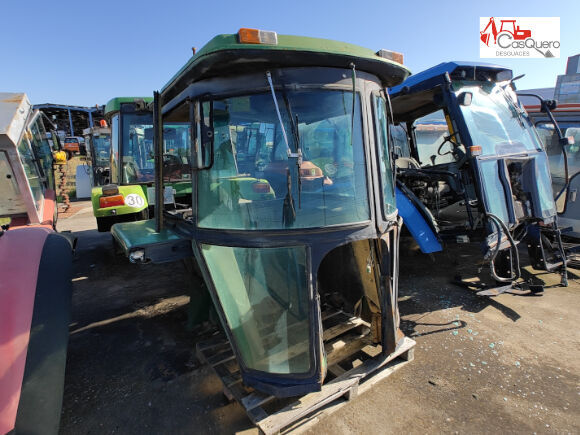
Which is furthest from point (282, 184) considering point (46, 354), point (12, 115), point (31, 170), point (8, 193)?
point (31, 170)

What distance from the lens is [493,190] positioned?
369cm

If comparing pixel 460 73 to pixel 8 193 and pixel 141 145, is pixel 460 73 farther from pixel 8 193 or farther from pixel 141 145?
pixel 8 193

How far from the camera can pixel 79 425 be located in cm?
220

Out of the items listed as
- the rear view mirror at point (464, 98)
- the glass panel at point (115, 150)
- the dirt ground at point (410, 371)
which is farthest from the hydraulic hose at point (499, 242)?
the glass panel at point (115, 150)

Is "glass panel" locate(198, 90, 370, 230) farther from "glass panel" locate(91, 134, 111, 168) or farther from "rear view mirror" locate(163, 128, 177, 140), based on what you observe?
"glass panel" locate(91, 134, 111, 168)

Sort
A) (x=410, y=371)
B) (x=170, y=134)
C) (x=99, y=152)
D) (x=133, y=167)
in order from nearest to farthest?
(x=410, y=371), (x=170, y=134), (x=133, y=167), (x=99, y=152)

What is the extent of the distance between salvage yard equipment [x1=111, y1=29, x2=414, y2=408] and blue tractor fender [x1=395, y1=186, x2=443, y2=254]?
1827 mm

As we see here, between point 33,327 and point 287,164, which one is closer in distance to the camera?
point 33,327

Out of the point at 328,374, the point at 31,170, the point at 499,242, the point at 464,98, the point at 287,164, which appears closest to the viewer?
the point at 287,164

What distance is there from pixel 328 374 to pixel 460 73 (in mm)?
3754

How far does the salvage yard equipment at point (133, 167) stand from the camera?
4.07m

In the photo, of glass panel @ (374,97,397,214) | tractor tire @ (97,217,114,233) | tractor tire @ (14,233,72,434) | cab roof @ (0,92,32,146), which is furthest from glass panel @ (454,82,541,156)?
cab roof @ (0,92,32,146)

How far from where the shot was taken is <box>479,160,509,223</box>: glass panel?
3633 mm

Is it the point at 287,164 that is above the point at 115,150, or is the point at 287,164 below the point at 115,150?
below
